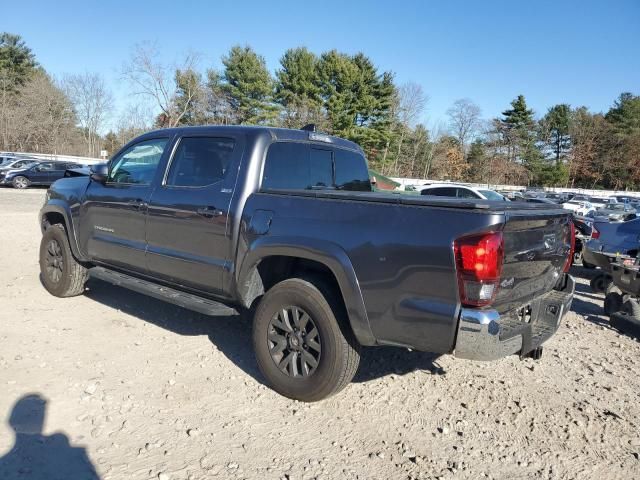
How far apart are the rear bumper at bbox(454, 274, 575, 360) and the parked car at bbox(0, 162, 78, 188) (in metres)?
25.2

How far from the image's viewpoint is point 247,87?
46500 millimetres

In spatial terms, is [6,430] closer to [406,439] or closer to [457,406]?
[406,439]

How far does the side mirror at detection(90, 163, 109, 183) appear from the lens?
4961mm

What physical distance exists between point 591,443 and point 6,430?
3664mm

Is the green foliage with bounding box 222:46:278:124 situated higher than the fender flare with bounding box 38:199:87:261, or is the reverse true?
the green foliage with bounding box 222:46:278:124

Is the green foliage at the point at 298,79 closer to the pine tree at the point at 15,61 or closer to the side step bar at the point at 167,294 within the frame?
the pine tree at the point at 15,61

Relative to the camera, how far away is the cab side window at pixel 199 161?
13.0 ft

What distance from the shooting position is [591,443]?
122 inches

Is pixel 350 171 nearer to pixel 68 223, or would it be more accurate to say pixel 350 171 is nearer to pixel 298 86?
pixel 68 223

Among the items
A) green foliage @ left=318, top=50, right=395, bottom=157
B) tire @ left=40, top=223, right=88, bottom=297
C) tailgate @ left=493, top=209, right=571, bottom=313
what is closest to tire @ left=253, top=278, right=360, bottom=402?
tailgate @ left=493, top=209, right=571, bottom=313

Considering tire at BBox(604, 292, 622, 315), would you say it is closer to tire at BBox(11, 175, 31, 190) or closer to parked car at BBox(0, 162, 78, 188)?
parked car at BBox(0, 162, 78, 188)

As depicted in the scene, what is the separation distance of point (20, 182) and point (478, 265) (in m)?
25.9

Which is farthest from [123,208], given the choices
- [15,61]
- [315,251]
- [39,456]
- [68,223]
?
[15,61]

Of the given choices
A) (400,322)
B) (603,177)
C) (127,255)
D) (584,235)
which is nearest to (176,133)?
(127,255)
